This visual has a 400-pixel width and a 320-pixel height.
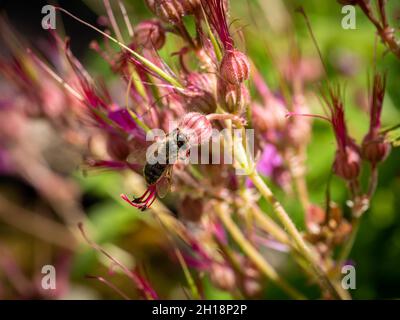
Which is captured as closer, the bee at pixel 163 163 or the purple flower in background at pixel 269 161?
the bee at pixel 163 163

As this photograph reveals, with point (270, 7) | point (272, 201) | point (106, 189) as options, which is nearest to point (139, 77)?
point (272, 201)

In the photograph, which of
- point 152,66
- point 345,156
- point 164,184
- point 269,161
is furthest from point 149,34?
point 269,161

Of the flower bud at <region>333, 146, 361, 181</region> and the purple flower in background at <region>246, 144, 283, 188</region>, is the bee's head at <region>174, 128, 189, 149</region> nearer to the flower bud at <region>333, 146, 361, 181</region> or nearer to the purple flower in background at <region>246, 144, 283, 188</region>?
the flower bud at <region>333, 146, 361, 181</region>

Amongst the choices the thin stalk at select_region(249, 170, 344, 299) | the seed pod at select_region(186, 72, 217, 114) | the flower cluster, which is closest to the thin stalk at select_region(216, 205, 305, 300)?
the flower cluster

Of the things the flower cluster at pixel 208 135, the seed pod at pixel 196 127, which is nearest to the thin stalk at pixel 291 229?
the flower cluster at pixel 208 135

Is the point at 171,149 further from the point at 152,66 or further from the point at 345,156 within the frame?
the point at 345,156

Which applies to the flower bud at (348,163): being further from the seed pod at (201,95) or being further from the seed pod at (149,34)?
the seed pod at (149,34)

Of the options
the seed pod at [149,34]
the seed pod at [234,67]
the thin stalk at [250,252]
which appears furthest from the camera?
the thin stalk at [250,252]
